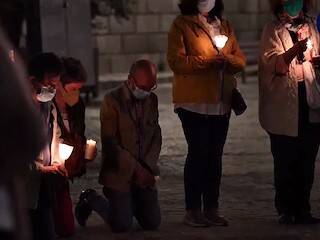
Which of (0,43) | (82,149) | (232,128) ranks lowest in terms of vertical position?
(232,128)

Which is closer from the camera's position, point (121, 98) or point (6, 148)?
point (6, 148)

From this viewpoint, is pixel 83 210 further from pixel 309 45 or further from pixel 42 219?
pixel 309 45

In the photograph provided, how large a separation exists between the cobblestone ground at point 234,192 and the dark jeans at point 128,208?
78 millimetres

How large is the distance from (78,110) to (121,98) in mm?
356

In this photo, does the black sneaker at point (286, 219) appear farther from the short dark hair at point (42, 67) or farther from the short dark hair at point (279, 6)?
the short dark hair at point (42, 67)

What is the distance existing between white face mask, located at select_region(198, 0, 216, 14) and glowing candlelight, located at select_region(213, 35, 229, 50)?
0.21m

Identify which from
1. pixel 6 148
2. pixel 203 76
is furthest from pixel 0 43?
pixel 203 76

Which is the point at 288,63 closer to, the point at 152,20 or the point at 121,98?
the point at 121,98

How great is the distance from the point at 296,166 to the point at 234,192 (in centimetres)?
145

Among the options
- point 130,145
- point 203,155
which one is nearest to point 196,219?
point 203,155

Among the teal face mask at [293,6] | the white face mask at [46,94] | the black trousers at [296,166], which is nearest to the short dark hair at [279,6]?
the teal face mask at [293,6]

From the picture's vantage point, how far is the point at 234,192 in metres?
7.87

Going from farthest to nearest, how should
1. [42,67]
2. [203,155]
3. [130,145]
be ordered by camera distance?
[203,155]
[130,145]
[42,67]

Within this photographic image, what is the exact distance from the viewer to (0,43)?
249cm
